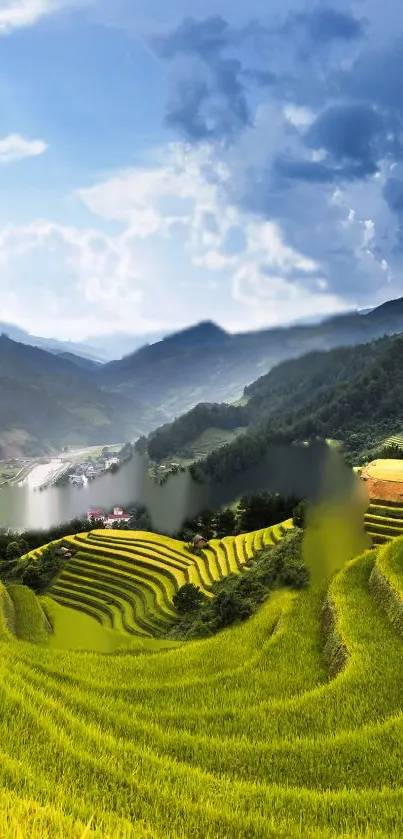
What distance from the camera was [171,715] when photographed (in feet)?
21.0

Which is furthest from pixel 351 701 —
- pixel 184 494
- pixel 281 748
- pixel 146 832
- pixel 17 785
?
pixel 184 494

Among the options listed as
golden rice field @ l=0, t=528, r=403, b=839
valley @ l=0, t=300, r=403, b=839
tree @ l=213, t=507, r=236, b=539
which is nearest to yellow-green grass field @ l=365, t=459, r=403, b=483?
valley @ l=0, t=300, r=403, b=839

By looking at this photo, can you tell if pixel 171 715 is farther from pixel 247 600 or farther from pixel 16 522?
pixel 16 522

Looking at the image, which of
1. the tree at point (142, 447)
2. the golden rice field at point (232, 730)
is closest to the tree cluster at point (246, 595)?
the golden rice field at point (232, 730)

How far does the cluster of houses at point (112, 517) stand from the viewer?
65.0 m

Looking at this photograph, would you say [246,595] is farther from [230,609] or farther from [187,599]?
[187,599]

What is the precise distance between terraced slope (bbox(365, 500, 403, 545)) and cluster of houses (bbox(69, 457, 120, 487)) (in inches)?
4256

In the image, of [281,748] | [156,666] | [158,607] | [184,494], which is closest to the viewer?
[281,748]

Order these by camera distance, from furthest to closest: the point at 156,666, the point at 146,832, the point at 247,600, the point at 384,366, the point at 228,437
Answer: the point at 228,437 < the point at 384,366 < the point at 247,600 < the point at 156,666 < the point at 146,832

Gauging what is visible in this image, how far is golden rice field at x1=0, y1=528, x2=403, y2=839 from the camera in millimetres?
3584

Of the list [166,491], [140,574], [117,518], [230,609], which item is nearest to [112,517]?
[117,518]

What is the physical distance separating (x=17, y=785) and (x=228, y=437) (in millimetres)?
125585

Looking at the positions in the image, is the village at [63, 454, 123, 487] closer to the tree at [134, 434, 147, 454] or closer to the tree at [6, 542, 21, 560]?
the tree at [134, 434, 147, 454]

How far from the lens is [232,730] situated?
602 centimetres
